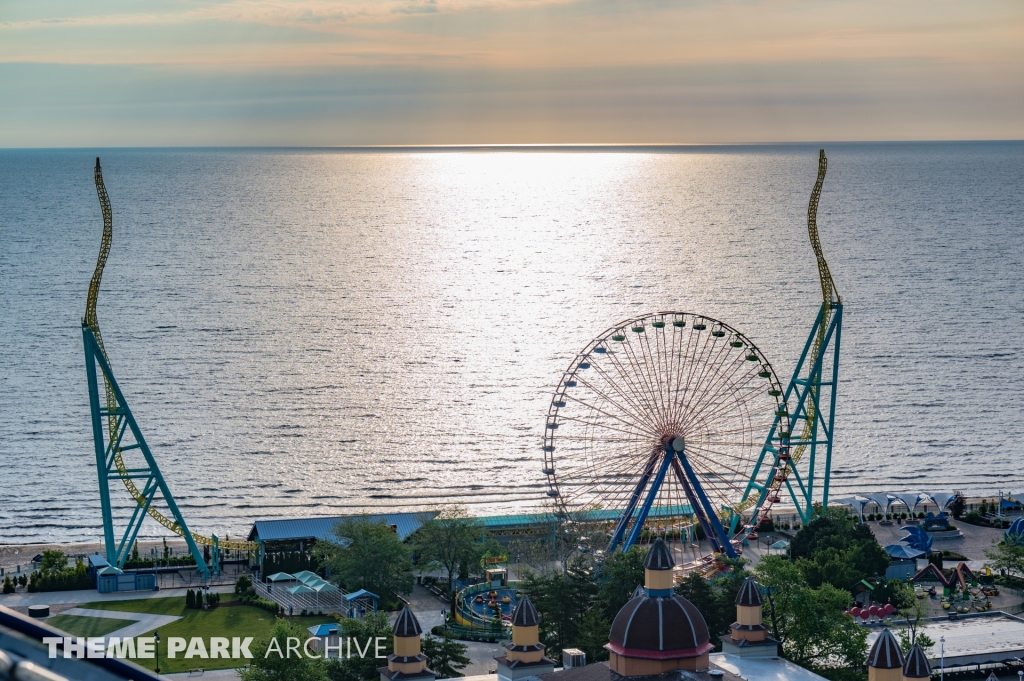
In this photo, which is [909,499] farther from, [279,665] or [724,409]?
[279,665]

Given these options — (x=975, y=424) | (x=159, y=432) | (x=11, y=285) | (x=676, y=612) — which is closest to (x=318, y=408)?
(x=159, y=432)

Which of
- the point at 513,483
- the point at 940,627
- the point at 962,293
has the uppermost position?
the point at 962,293

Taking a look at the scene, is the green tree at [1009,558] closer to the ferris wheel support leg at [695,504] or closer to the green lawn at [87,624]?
the ferris wheel support leg at [695,504]

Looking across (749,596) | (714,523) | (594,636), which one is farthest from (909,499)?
(749,596)

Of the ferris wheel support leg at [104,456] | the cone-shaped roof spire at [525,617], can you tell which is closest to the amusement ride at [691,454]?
the cone-shaped roof spire at [525,617]

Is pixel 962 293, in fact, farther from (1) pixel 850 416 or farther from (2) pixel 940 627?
(2) pixel 940 627

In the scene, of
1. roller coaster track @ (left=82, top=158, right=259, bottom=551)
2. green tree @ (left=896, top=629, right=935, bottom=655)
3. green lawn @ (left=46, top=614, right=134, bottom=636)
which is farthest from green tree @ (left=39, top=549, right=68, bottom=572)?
green tree @ (left=896, top=629, right=935, bottom=655)
